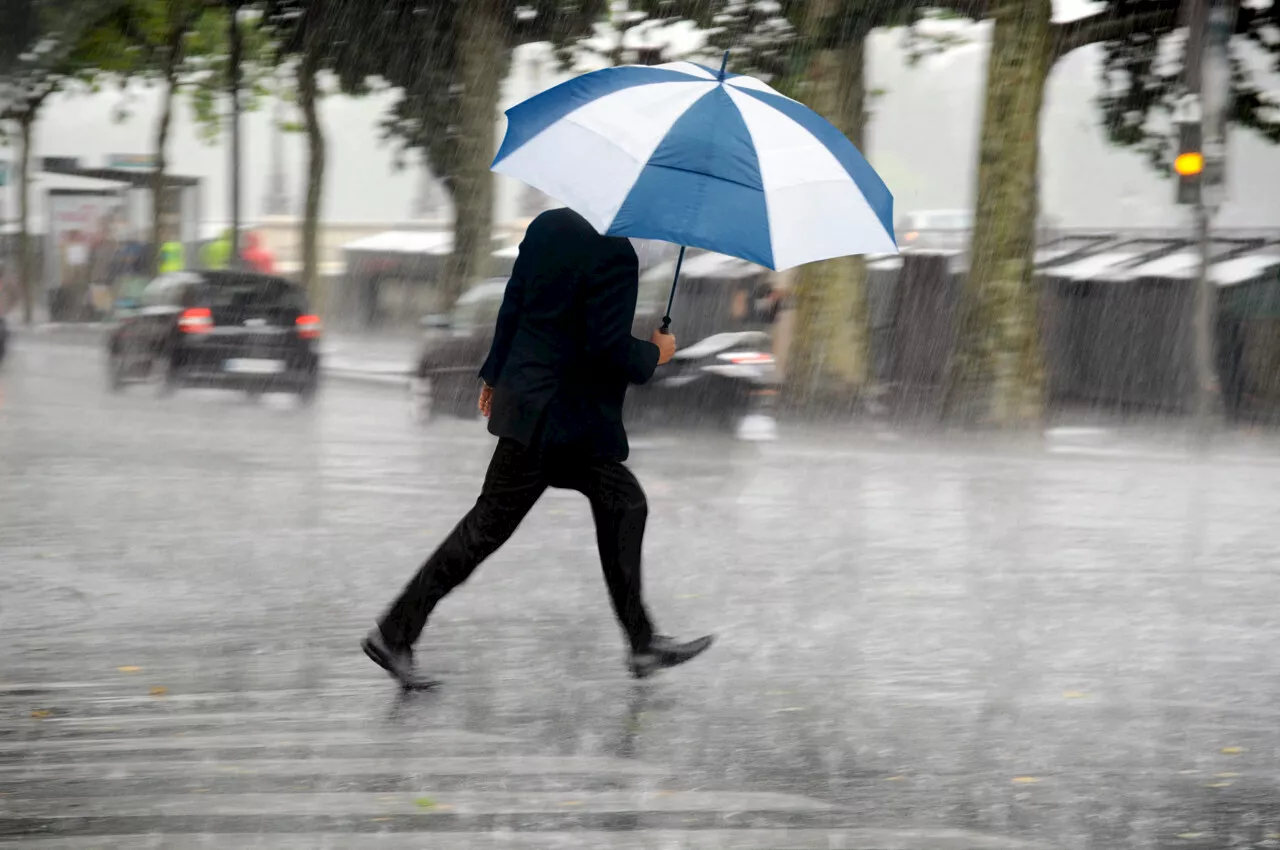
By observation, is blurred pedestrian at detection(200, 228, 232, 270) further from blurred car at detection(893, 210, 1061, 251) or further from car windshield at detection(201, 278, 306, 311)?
car windshield at detection(201, 278, 306, 311)

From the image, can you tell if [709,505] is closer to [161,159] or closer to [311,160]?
[311,160]

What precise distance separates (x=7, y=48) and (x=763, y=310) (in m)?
17.7

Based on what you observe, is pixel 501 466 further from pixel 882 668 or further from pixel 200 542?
pixel 200 542

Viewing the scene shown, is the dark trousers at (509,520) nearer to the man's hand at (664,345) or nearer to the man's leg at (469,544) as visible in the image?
the man's leg at (469,544)

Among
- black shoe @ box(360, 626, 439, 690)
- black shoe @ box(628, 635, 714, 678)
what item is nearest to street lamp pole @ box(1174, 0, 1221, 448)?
black shoe @ box(628, 635, 714, 678)

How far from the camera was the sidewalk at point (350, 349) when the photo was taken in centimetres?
2761

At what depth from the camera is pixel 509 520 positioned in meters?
6.34

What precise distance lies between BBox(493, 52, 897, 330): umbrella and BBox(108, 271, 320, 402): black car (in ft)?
48.0

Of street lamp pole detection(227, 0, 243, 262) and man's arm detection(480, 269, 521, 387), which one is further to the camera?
street lamp pole detection(227, 0, 243, 262)

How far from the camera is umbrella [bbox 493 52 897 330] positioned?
581cm

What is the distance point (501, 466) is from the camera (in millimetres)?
6273

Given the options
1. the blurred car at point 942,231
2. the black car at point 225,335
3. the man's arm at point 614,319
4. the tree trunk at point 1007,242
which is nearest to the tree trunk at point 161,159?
the blurred car at point 942,231

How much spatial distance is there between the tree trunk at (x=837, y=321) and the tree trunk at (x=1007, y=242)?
1.80 metres

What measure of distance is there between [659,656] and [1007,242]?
12.2 m
